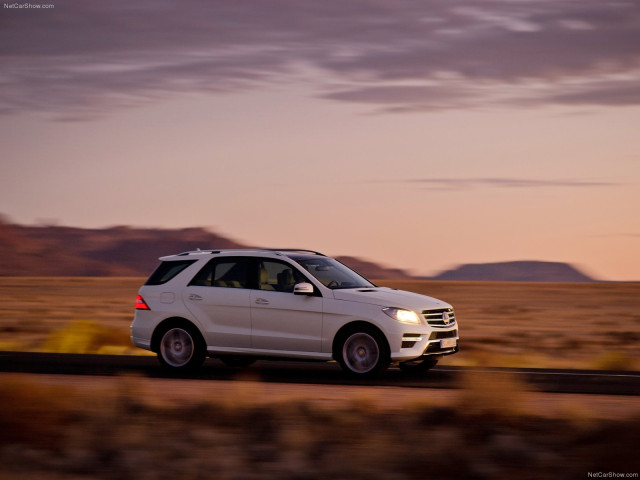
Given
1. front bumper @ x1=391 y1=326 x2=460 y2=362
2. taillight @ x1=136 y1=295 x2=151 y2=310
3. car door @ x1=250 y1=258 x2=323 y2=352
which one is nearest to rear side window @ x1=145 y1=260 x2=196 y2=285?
taillight @ x1=136 y1=295 x2=151 y2=310

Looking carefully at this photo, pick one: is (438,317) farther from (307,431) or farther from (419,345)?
(307,431)

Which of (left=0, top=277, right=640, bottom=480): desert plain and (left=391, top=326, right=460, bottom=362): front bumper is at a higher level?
(left=391, top=326, right=460, bottom=362): front bumper

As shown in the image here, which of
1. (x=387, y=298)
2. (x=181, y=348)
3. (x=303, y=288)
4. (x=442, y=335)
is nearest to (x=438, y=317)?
(x=442, y=335)

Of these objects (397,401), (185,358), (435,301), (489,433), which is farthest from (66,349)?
(489,433)

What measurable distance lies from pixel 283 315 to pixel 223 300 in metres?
1.03

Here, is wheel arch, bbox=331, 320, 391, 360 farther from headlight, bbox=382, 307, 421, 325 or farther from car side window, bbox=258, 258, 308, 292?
car side window, bbox=258, 258, 308, 292

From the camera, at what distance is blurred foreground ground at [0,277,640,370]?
23.0 meters

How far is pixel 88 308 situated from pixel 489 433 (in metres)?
42.1

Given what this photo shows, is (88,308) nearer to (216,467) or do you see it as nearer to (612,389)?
(612,389)

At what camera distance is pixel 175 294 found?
15492 millimetres

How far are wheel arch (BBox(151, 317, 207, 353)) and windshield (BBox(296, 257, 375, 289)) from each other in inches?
75.6

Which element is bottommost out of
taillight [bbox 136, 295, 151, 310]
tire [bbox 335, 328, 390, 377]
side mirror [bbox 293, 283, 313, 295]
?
tire [bbox 335, 328, 390, 377]

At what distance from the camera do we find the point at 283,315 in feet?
48.3

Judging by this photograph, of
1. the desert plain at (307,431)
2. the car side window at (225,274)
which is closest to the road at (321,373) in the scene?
the desert plain at (307,431)
